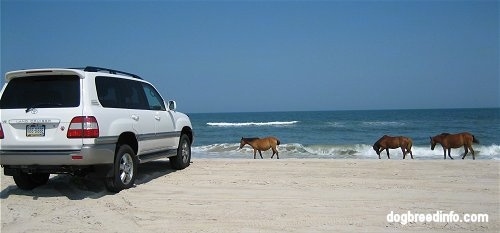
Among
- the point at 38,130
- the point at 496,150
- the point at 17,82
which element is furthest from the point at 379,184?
the point at 496,150

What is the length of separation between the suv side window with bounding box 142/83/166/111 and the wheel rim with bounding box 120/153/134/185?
1.42m

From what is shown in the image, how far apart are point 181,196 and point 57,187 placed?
255 cm

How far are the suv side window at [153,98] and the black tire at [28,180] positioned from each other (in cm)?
239

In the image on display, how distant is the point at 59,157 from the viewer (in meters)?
6.01

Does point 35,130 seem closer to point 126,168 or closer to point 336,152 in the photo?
point 126,168

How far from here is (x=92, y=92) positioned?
20.5ft

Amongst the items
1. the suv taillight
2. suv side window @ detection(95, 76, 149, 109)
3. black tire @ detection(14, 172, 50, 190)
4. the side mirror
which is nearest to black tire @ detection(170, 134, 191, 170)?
the side mirror

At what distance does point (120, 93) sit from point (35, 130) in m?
1.56

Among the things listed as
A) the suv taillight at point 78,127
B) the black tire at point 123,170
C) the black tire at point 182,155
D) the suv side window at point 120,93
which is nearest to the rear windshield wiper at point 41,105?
the suv taillight at point 78,127

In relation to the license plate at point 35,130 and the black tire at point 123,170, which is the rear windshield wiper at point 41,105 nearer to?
the license plate at point 35,130

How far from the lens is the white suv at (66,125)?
6.02 m

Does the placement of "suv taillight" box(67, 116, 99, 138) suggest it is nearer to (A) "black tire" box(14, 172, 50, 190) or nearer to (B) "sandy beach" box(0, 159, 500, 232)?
(B) "sandy beach" box(0, 159, 500, 232)

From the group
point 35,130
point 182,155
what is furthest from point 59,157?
point 182,155

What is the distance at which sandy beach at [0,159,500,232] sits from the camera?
496 cm
